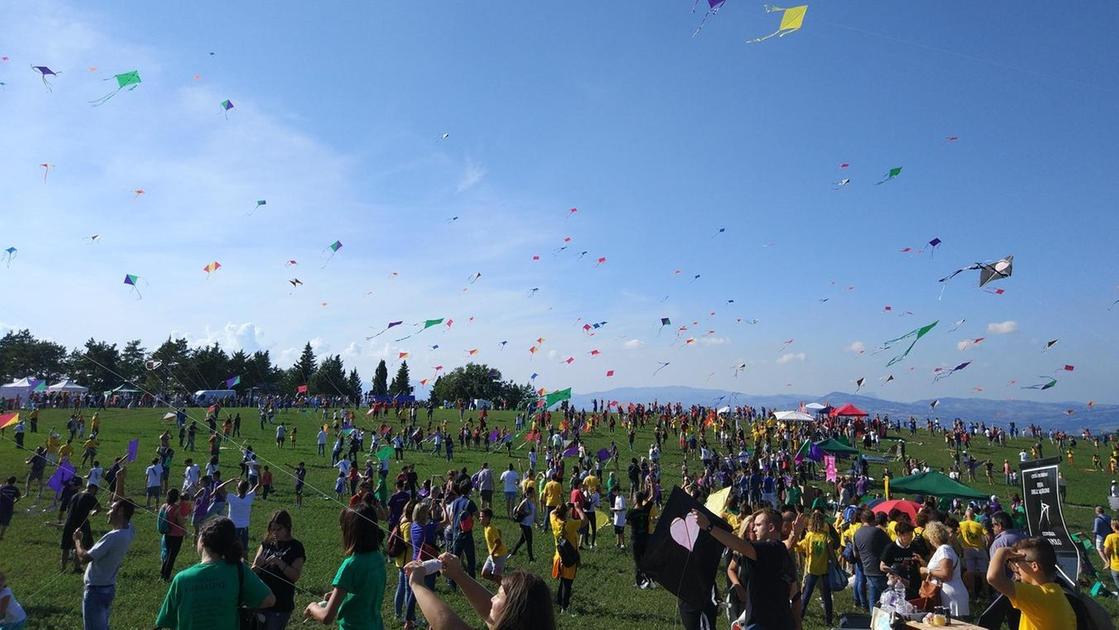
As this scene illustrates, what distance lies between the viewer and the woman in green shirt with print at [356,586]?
4.02 meters

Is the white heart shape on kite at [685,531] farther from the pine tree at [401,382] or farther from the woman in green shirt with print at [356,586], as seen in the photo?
the pine tree at [401,382]

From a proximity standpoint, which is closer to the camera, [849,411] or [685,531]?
[685,531]

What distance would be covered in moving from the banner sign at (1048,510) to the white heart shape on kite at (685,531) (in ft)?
17.9

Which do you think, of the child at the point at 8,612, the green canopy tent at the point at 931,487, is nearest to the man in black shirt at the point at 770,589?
the child at the point at 8,612

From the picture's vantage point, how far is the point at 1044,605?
3.97m

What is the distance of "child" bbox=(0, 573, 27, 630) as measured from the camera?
498 cm

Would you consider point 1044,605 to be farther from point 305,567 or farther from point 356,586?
point 305,567

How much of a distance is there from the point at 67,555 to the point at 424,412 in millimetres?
34997

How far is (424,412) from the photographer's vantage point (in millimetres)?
44969

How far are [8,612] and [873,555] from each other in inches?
376

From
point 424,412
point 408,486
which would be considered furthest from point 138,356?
point 408,486

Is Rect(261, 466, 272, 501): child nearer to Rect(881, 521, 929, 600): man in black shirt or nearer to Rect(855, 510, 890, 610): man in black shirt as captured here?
Rect(855, 510, 890, 610): man in black shirt

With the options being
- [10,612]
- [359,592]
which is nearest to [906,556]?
[359,592]

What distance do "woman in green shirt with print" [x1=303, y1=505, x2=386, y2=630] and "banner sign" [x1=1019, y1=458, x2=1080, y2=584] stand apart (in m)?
8.15
